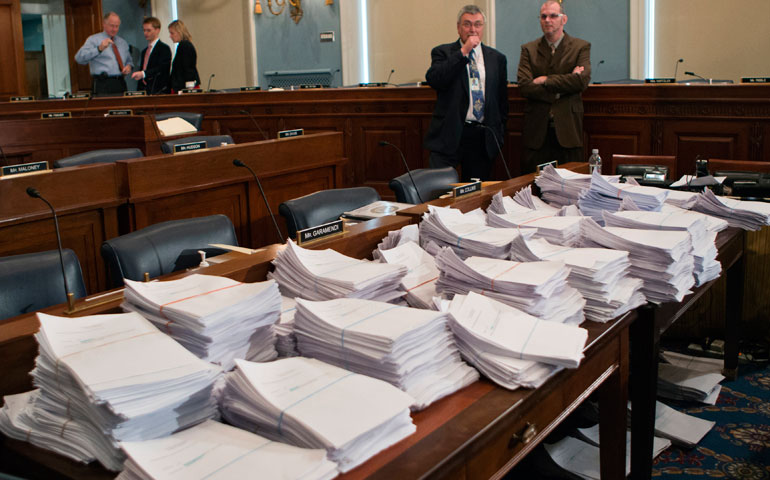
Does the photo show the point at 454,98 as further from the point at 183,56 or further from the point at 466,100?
the point at 183,56

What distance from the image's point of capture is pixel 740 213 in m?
A: 2.50

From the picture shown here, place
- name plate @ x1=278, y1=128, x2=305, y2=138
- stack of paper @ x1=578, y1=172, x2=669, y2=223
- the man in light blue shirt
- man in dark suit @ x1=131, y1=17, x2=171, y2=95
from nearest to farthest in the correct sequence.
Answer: stack of paper @ x1=578, y1=172, x2=669, y2=223
name plate @ x1=278, y1=128, x2=305, y2=138
man in dark suit @ x1=131, y1=17, x2=171, y2=95
the man in light blue shirt

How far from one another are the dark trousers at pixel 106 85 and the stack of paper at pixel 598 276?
306 inches

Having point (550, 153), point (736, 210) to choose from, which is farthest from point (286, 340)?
point (550, 153)

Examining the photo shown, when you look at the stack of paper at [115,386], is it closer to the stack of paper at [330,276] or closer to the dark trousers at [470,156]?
the stack of paper at [330,276]

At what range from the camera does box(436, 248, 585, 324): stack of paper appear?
4.93 feet

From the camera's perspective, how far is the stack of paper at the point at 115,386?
40.3 inches

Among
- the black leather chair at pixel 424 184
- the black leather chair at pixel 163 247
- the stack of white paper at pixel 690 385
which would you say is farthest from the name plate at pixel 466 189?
the stack of white paper at pixel 690 385

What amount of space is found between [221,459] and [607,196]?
1.87 metres

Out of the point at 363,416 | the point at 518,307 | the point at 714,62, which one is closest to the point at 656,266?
the point at 518,307

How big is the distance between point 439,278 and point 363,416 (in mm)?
660

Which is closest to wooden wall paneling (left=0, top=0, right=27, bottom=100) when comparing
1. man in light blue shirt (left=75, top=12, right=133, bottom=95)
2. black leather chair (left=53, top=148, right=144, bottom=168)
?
man in light blue shirt (left=75, top=12, right=133, bottom=95)

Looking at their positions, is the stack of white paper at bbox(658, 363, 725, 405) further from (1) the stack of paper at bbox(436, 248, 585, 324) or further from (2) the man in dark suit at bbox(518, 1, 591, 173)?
(2) the man in dark suit at bbox(518, 1, 591, 173)

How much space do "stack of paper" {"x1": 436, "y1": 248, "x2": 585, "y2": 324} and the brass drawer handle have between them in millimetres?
290
